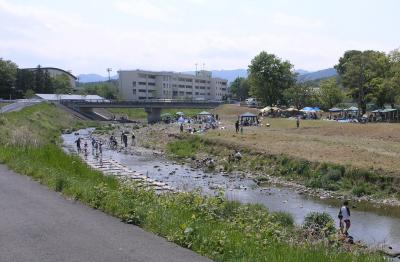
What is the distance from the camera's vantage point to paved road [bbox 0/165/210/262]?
→ 27.5 feet

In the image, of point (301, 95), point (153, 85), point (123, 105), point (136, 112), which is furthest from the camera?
point (153, 85)

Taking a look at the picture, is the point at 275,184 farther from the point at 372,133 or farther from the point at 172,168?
the point at 372,133

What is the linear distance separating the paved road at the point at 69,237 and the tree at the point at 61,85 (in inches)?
5644

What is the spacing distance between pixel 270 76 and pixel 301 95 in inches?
475

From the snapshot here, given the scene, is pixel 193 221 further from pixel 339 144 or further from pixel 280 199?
pixel 339 144

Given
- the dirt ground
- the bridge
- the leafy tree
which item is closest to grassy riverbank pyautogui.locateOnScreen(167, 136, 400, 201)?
the dirt ground

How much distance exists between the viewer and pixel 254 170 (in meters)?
41.2

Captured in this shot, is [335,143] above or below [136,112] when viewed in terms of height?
above

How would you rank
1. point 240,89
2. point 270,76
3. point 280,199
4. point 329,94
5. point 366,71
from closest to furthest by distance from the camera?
point 280,199, point 366,71, point 329,94, point 270,76, point 240,89

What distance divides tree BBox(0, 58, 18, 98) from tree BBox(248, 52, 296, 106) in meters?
58.9

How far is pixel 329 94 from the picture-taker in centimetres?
10475

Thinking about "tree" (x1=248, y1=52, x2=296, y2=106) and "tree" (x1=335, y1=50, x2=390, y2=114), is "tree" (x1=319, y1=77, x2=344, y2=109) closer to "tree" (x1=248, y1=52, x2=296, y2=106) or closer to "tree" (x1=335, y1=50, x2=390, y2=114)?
"tree" (x1=248, y1=52, x2=296, y2=106)

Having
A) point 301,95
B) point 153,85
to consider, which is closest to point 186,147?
point 301,95

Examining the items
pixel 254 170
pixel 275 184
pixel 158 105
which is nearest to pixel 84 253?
pixel 275 184
